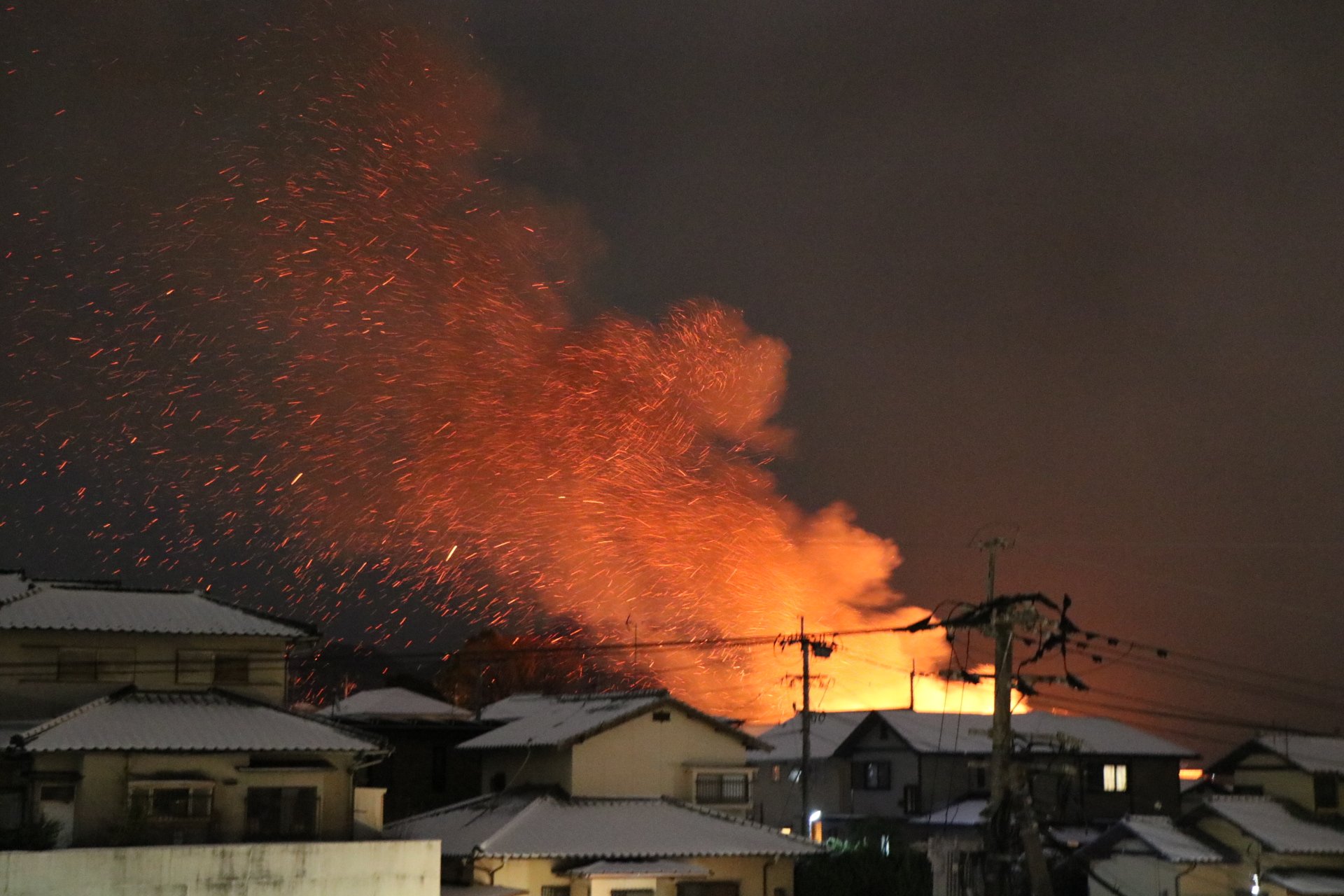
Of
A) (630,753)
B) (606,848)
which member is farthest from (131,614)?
(630,753)

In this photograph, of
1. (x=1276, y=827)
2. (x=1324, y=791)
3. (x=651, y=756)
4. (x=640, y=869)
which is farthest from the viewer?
(x=1324, y=791)

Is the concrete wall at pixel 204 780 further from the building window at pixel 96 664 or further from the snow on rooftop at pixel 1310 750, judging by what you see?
the snow on rooftop at pixel 1310 750

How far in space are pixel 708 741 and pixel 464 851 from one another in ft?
31.1

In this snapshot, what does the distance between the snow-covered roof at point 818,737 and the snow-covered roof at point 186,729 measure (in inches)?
1257

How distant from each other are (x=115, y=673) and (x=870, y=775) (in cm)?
3623

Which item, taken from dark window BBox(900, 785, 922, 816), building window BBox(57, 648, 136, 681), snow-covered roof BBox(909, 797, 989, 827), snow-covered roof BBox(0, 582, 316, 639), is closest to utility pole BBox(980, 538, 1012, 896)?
snow-covered roof BBox(0, 582, 316, 639)

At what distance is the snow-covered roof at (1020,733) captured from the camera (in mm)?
59906

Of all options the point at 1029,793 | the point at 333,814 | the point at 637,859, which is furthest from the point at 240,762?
the point at 1029,793

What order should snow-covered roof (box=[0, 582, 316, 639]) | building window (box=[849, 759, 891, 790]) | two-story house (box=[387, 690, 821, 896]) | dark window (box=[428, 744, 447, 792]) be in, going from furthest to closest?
1. building window (box=[849, 759, 891, 790])
2. dark window (box=[428, 744, 447, 792])
3. two-story house (box=[387, 690, 821, 896])
4. snow-covered roof (box=[0, 582, 316, 639])

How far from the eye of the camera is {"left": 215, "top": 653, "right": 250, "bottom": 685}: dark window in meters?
35.0

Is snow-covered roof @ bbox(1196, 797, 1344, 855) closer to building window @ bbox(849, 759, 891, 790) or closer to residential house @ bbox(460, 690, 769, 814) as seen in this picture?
building window @ bbox(849, 759, 891, 790)

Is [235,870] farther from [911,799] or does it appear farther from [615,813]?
[911,799]

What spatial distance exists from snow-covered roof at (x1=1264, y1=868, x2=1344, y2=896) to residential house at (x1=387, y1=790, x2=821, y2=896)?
57.9 ft

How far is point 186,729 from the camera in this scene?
101 ft
